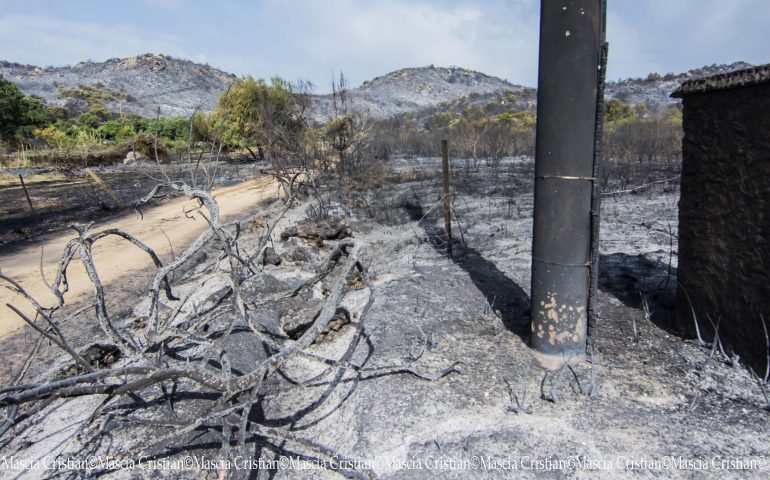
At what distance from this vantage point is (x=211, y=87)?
62531 millimetres

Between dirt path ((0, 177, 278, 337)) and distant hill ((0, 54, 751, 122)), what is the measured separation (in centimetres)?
2916

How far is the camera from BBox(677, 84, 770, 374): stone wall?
8.36 feet

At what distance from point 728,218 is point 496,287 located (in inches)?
79.6

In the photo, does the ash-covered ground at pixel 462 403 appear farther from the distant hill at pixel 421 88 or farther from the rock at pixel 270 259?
the distant hill at pixel 421 88

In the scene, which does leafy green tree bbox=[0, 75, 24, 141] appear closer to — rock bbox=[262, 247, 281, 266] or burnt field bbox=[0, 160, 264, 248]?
burnt field bbox=[0, 160, 264, 248]

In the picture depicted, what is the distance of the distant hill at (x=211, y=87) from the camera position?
1795 inches

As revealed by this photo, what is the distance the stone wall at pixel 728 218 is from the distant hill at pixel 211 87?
121 feet

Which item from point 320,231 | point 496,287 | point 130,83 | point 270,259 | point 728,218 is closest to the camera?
point 728,218

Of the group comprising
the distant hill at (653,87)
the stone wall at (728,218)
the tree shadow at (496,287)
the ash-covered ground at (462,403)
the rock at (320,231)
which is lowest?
the ash-covered ground at (462,403)

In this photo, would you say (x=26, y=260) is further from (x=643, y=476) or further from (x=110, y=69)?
(x=110, y=69)

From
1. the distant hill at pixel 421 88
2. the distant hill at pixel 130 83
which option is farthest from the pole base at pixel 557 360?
the distant hill at pixel 421 88

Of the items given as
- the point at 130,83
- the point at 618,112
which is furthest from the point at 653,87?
the point at 130,83

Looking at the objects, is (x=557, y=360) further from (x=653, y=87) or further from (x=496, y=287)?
(x=653, y=87)

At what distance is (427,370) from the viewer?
9.83ft
